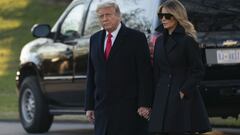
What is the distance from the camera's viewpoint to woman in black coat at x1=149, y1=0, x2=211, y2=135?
6.83 metres

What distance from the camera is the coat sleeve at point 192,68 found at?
6.79m

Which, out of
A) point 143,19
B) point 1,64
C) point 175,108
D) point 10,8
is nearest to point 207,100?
point 143,19

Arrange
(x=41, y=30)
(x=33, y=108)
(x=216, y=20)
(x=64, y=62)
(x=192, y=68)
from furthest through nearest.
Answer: (x=33, y=108)
(x=41, y=30)
(x=64, y=62)
(x=216, y=20)
(x=192, y=68)

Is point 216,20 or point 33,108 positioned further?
point 33,108

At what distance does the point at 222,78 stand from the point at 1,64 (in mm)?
19990

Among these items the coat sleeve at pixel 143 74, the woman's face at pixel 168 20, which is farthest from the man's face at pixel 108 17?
the woman's face at pixel 168 20

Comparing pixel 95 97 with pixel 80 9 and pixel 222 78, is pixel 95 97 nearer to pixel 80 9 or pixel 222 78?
pixel 222 78

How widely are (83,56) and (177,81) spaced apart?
14.4 feet

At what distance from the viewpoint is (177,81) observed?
687 cm

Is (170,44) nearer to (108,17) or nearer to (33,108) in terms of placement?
(108,17)

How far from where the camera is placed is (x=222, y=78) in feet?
31.7

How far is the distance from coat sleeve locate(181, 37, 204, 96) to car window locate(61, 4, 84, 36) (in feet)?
15.7

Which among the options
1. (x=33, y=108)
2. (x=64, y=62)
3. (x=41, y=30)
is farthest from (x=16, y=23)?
(x=64, y=62)

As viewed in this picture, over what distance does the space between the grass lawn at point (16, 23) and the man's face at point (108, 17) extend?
62.9 feet
